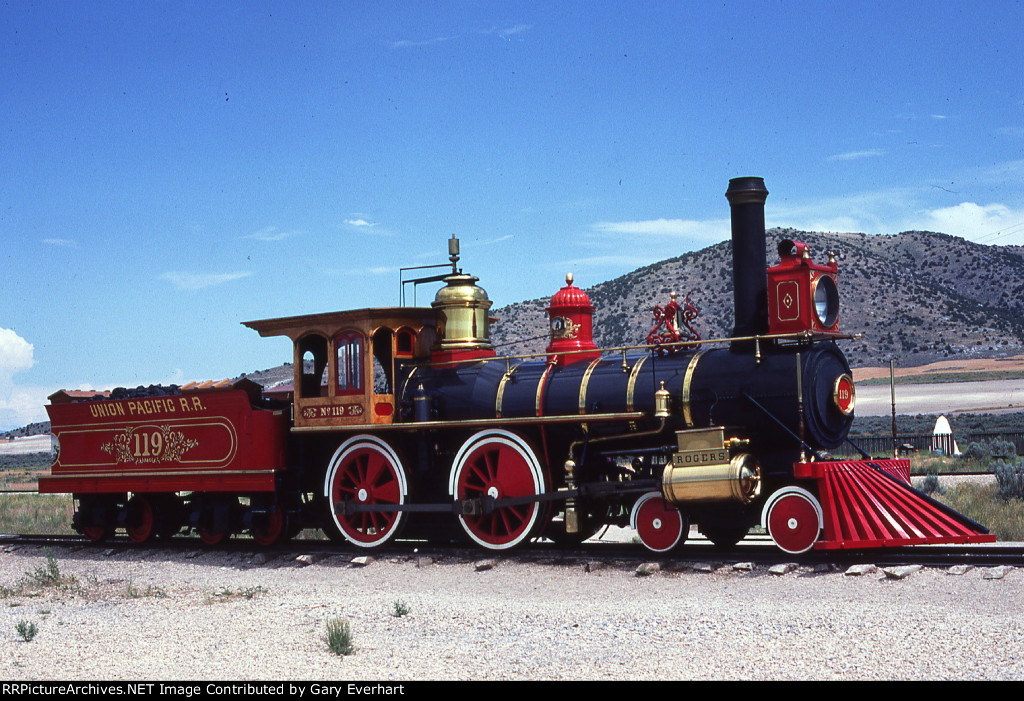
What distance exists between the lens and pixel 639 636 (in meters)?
8.53

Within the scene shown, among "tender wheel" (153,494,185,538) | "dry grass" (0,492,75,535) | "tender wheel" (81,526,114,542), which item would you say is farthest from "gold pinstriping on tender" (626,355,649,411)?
"dry grass" (0,492,75,535)

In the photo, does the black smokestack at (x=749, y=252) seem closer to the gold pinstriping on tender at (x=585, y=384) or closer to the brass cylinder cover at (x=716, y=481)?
the brass cylinder cover at (x=716, y=481)

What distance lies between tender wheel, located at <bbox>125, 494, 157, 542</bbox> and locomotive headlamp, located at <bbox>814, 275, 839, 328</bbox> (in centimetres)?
1069

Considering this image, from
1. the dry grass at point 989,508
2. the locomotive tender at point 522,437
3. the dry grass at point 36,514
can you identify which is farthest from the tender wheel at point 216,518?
the dry grass at point 989,508

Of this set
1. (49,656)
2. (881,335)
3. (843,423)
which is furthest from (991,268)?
(49,656)

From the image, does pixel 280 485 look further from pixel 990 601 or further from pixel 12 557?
pixel 990 601

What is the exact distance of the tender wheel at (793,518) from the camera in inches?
457

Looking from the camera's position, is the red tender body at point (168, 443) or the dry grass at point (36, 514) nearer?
the red tender body at point (168, 443)

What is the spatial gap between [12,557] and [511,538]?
26.7 feet

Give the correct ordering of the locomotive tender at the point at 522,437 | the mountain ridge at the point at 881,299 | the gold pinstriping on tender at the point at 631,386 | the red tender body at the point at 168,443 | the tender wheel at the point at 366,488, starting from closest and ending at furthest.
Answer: the locomotive tender at the point at 522,437 < the gold pinstriping on tender at the point at 631,386 < the tender wheel at the point at 366,488 < the red tender body at the point at 168,443 < the mountain ridge at the point at 881,299

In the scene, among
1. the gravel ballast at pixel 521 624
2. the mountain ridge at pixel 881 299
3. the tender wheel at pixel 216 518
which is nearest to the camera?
the gravel ballast at pixel 521 624

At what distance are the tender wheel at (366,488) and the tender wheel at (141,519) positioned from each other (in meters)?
3.63

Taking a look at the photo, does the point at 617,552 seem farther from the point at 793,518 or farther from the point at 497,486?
the point at 793,518

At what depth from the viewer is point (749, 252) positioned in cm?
1260
